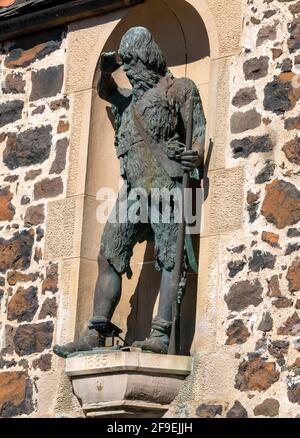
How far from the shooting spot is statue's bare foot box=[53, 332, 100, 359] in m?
9.25

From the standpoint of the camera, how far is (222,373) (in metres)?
8.84

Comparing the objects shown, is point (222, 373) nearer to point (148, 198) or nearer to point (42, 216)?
point (148, 198)

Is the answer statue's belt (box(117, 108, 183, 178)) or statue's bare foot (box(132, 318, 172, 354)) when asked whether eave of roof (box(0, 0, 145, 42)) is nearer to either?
statue's belt (box(117, 108, 183, 178))

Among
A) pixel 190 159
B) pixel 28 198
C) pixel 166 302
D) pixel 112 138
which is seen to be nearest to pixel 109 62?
pixel 112 138

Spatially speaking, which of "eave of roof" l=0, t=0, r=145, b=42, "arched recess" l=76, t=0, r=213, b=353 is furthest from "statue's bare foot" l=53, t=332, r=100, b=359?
"eave of roof" l=0, t=0, r=145, b=42

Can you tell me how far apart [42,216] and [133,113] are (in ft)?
3.32

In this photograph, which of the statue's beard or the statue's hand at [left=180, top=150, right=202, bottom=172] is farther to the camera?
the statue's beard

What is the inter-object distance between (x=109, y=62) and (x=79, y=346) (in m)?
1.61

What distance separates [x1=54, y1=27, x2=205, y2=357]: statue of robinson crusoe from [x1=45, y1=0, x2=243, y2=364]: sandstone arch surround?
15cm

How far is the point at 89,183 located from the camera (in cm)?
987

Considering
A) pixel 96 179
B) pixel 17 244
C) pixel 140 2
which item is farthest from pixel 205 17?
pixel 17 244

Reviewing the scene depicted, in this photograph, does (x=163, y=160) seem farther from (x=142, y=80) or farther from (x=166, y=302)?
(x=166, y=302)

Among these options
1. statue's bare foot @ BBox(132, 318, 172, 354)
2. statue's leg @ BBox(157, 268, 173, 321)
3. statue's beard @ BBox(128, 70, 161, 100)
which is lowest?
statue's bare foot @ BBox(132, 318, 172, 354)

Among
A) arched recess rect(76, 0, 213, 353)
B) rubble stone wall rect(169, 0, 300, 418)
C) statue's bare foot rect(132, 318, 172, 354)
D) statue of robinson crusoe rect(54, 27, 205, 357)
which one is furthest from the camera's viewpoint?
arched recess rect(76, 0, 213, 353)
